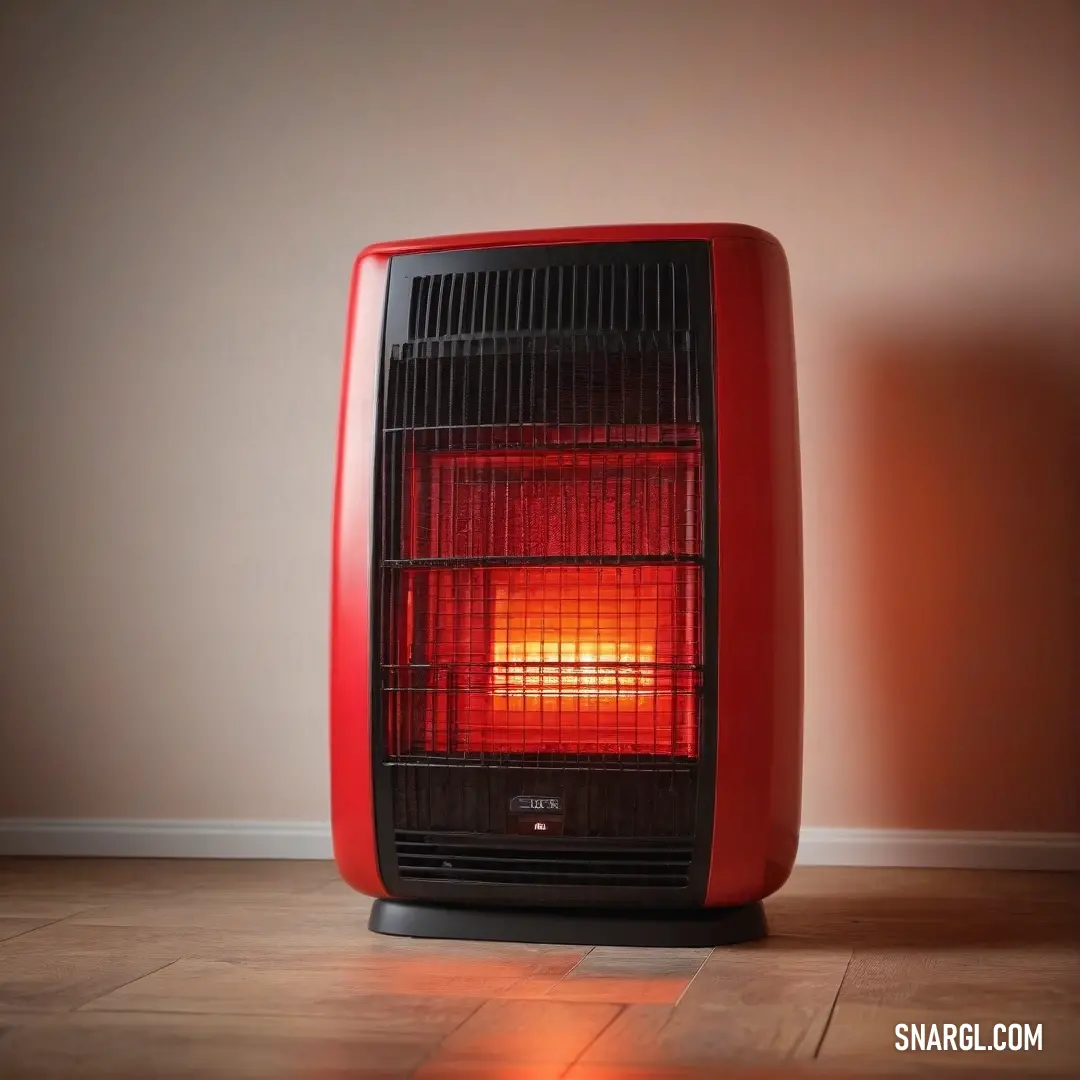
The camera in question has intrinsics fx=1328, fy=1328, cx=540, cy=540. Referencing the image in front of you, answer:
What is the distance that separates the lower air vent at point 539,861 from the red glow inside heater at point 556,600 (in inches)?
4.1

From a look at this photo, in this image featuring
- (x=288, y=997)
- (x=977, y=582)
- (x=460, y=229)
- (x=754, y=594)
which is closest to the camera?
(x=288, y=997)

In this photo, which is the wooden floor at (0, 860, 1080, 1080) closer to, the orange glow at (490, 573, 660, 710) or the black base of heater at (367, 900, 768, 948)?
the black base of heater at (367, 900, 768, 948)

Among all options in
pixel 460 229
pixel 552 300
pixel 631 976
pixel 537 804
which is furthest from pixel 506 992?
pixel 460 229

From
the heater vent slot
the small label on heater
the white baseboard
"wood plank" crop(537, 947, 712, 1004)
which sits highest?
the heater vent slot

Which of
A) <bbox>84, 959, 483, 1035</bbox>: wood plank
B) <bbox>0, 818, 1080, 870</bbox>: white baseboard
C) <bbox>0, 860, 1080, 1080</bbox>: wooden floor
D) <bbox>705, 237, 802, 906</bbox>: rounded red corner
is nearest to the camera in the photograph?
<bbox>0, 860, 1080, 1080</bbox>: wooden floor

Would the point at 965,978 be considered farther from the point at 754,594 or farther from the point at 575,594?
the point at 575,594

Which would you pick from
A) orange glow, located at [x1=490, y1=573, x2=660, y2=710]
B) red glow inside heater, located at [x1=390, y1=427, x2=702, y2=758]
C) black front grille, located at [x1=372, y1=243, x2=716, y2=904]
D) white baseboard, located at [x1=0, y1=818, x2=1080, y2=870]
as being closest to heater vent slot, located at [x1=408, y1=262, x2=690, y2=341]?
black front grille, located at [x1=372, y1=243, x2=716, y2=904]

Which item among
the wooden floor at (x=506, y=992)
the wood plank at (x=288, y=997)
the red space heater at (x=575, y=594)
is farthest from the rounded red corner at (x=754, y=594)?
the wood plank at (x=288, y=997)

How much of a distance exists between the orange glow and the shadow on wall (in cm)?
76

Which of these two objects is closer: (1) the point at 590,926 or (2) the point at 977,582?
(1) the point at 590,926

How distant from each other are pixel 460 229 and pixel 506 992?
4.54 feet

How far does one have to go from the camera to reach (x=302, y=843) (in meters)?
2.23

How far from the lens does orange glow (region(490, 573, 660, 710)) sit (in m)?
1.52

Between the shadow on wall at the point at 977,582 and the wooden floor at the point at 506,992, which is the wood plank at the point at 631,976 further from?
the shadow on wall at the point at 977,582
